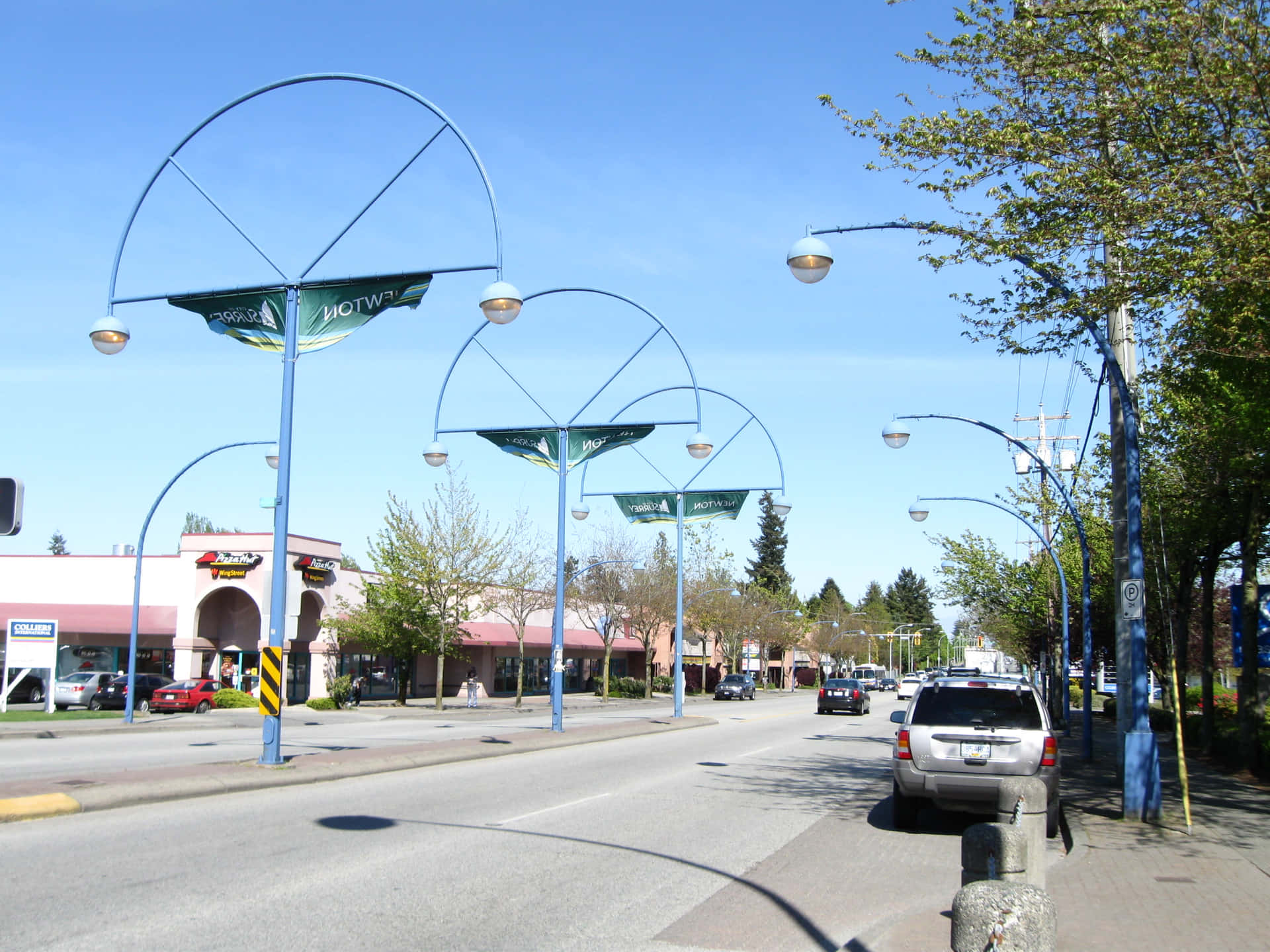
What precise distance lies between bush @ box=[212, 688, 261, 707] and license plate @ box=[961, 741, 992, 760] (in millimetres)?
33967

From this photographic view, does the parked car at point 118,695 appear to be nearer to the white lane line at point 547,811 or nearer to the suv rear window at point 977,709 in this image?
the white lane line at point 547,811

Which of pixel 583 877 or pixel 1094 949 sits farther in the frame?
pixel 583 877

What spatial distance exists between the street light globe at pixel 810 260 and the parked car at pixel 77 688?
112ft

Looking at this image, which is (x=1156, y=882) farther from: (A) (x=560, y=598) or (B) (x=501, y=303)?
(A) (x=560, y=598)

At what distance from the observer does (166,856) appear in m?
9.37

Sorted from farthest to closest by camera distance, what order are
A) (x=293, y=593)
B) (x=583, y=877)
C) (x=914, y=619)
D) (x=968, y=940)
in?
(x=914, y=619) → (x=293, y=593) → (x=583, y=877) → (x=968, y=940)

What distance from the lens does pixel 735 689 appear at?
65.9 m

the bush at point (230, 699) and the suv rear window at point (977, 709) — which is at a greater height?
the suv rear window at point (977, 709)

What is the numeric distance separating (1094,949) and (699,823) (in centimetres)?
601

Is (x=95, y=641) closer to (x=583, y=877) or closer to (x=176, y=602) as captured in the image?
(x=176, y=602)

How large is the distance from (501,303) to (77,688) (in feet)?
99.9

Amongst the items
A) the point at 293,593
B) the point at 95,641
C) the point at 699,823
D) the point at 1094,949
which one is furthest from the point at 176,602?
the point at 1094,949

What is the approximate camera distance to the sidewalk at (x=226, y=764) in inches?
481

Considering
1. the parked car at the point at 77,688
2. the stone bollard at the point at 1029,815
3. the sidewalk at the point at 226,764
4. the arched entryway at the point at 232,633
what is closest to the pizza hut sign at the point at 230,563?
the arched entryway at the point at 232,633
